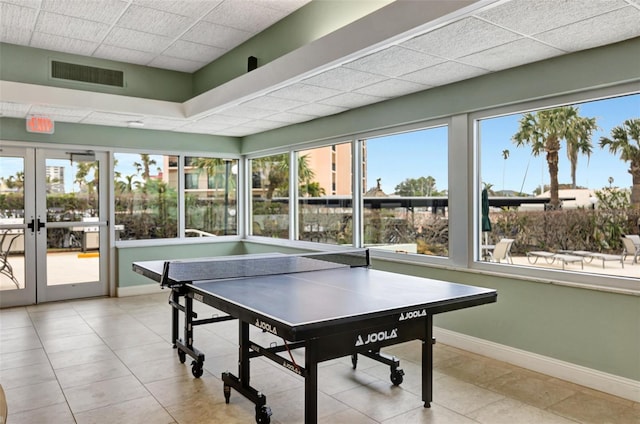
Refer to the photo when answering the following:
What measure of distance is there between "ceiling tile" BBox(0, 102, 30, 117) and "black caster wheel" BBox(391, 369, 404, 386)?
483cm

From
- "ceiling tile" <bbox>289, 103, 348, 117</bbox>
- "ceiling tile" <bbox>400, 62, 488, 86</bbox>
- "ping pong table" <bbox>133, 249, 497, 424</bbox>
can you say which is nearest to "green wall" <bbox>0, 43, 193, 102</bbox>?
"ceiling tile" <bbox>289, 103, 348, 117</bbox>

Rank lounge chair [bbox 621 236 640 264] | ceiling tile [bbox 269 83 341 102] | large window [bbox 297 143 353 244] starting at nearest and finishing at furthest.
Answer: lounge chair [bbox 621 236 640 264], ceiling tile [bbox 269 83 341 102], large window [bbox 297 143 353 244]

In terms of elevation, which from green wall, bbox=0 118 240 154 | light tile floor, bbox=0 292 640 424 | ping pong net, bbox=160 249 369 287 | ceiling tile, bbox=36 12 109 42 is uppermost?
ceiling tile, bbox=36 12 109 42

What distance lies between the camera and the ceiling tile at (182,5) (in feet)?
13.5

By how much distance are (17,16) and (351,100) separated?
10.8ft

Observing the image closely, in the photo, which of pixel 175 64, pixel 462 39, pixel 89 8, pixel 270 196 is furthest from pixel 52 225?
pixel 462 39

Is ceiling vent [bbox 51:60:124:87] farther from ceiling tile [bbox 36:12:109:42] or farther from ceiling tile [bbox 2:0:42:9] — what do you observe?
ceiling tile [bbox 2:0:42:9]

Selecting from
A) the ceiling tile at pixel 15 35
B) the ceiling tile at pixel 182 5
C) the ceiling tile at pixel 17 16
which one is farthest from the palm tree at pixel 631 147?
the ceiling tile at pixel 15 35

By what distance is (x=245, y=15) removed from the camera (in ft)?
14.7

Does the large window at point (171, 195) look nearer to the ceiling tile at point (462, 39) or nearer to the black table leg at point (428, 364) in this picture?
the ceiling tile at point (462, 39)

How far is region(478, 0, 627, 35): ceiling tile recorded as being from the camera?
259cm

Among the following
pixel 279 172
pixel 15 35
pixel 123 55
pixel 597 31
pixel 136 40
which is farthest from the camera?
pixel 279 172

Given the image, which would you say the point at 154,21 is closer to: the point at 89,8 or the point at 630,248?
the point at 89,8

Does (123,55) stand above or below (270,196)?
above
